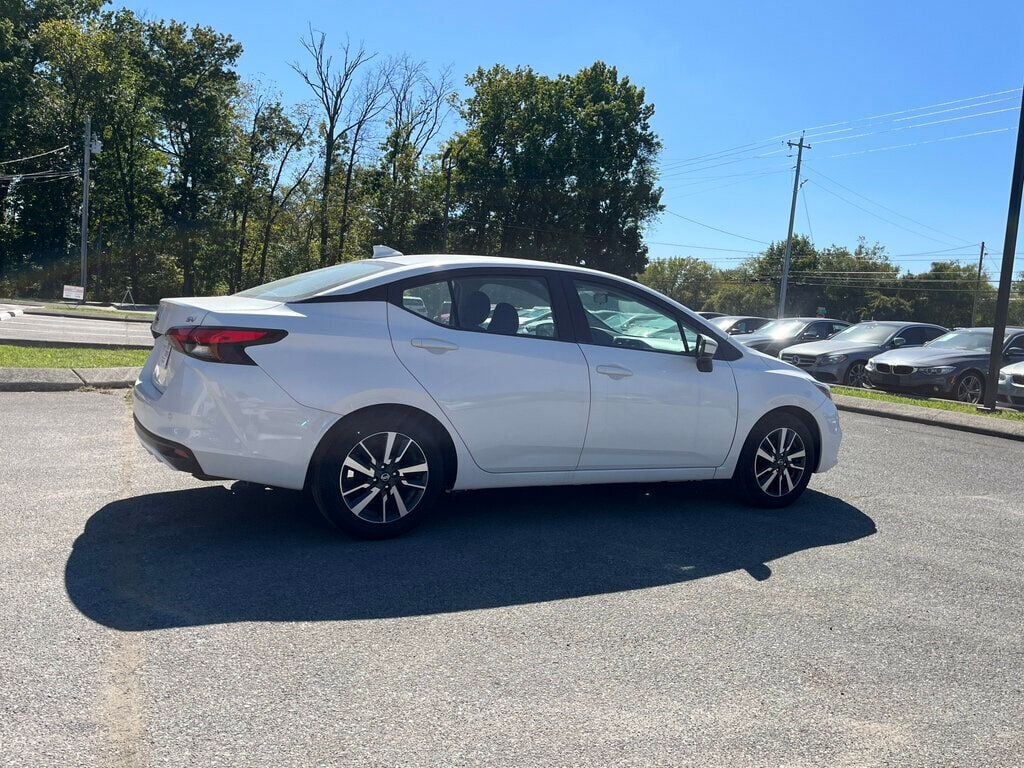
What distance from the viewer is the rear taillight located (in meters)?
4.62

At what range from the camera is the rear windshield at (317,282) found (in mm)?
5090

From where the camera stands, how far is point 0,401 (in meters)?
8.70

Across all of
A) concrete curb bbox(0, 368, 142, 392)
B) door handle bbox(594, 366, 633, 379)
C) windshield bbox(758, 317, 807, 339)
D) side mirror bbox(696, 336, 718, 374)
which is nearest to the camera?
door handle bbox(594, 366, 633, 379)

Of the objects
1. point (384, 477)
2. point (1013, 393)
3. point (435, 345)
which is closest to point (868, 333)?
point (1013, 393)

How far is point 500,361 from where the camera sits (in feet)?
17.0

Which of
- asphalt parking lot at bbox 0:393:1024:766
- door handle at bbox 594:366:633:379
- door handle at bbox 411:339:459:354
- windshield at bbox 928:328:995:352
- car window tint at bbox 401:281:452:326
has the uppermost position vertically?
windshield at bbox 928:328:995:352

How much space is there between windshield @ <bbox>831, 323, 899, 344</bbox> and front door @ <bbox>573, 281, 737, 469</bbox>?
14273mm

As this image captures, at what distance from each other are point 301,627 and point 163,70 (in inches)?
2217

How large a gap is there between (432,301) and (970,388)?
549 inches

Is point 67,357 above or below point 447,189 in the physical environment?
below

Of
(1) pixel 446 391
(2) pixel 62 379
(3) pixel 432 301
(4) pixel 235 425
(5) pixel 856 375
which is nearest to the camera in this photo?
(4) pixel 235 425

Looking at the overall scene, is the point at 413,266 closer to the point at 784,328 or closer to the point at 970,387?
the point at 970,387

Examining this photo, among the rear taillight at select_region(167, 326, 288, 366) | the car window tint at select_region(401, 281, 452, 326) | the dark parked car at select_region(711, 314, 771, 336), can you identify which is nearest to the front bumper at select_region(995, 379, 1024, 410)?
the dark parked car at select_region(711, 314, 771, 336)

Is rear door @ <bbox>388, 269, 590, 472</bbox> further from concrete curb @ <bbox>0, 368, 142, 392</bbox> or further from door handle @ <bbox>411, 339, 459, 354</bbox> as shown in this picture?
concrete curb @ <bbox>0, 368, 142, 392</bbox>
